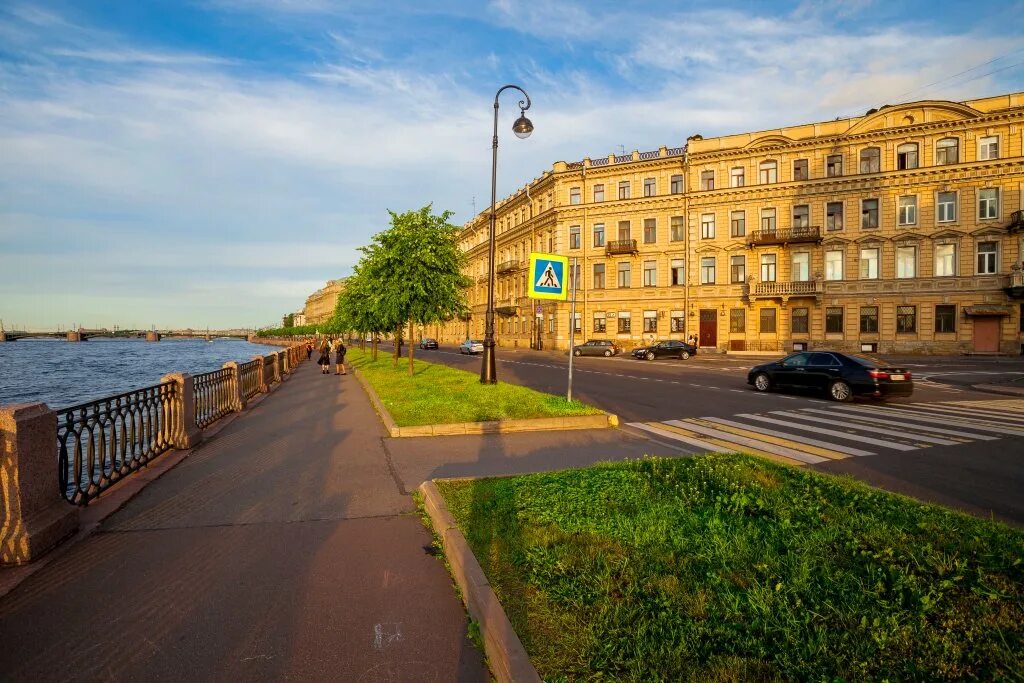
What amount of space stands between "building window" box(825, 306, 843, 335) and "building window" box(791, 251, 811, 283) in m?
2.91

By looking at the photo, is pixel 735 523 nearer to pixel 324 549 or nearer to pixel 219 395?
pixel 324 549

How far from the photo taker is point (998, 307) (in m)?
36.3

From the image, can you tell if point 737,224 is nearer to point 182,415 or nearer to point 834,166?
point 834,166

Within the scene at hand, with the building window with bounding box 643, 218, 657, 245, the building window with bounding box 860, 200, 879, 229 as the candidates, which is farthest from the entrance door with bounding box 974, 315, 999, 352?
the building window with bounding box 643, 218, 657, 245

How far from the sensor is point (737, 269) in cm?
4309

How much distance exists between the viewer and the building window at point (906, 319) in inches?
1508

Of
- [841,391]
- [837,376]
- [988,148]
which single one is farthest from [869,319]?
[841,391]

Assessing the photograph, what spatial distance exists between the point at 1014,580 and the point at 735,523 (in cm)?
175

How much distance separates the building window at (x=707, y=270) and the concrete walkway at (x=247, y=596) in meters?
41.4

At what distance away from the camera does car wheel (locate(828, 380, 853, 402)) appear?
50.0 feet

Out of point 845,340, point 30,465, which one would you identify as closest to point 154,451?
point 30,465

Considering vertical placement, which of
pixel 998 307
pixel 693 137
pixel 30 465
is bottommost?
pixel 30 465

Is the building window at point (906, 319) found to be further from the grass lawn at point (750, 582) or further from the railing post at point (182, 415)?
the railing post at point (182, 415)

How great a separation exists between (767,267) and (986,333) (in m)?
14.3
